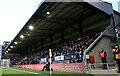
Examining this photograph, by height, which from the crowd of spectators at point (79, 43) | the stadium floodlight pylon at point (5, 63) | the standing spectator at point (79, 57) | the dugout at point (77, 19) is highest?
the dugout at point (77, 19)

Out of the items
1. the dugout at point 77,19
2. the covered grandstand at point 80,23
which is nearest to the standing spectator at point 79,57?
the covered grandstand at point 80,23

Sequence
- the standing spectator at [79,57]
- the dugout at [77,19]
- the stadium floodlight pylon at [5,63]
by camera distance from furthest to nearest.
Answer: the stadium floodlight pylon at [5,63], the dugout at [77,19], the standing spectator at [79,57]

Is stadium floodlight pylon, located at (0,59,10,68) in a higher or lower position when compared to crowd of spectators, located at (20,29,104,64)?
lower

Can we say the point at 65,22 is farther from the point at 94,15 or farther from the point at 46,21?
the point at 94,15

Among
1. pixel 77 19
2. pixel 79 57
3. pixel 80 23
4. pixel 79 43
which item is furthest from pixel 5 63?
pixel 79 57

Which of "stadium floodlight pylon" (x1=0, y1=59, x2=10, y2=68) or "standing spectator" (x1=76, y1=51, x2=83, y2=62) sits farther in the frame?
"stadium floodlight pylon" (x1=0, y1=59, x2=10, y2=68)

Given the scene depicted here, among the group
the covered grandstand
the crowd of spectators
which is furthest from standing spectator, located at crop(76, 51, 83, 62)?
the crowd of spectators

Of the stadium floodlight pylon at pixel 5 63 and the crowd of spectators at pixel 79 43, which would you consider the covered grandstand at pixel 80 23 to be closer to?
the crowd of spectators at pixel 79 43

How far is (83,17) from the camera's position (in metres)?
32.4

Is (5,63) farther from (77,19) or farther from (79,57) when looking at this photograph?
(79,57)

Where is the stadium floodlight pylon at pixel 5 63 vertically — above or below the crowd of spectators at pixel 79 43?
below

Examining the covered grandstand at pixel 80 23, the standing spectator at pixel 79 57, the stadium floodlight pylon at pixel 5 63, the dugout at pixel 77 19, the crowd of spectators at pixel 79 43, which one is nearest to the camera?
the standing spectator at pixel 79 57

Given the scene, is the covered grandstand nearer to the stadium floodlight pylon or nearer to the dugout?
the dugout

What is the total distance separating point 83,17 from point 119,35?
1858cm
